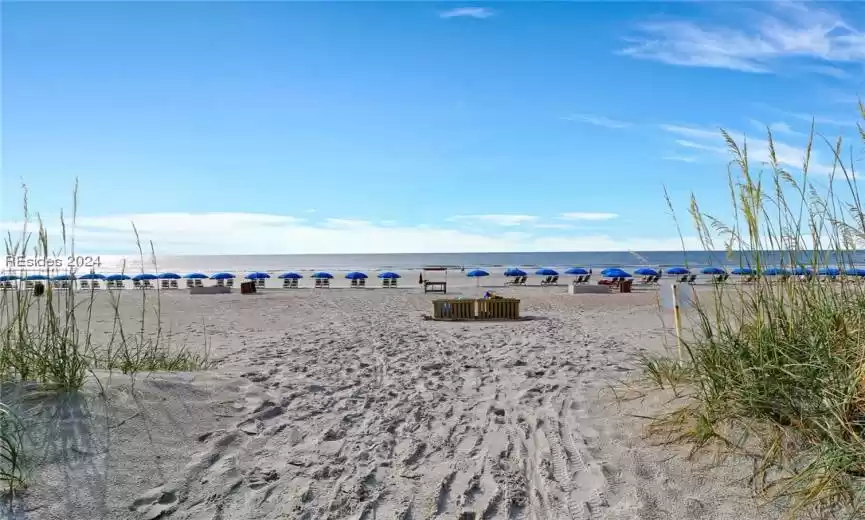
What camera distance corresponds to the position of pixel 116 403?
3.55 meters

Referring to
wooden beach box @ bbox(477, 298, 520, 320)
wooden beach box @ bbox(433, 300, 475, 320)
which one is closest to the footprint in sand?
wooden beach box @ bbox(433, 300, 475, 320)

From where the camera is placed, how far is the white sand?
109 inches

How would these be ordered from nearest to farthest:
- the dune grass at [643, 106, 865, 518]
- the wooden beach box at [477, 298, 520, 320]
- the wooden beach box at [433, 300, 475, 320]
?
1. the dune grass at [643, 106, 865, 518]
2. the wooden beach box at [433, 300, 475, 320]
3. the wooden beach box at [477, 298, 520, 320]

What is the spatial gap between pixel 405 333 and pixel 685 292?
6175 millimetres

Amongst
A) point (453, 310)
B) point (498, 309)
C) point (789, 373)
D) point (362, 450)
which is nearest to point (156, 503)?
point (362, 450)

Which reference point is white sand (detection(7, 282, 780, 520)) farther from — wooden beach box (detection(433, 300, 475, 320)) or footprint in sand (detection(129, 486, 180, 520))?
wooden beach box (detection(433, 300, 475, 320))

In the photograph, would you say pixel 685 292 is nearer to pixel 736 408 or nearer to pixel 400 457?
pixel 736 408

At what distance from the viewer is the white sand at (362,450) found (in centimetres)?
278

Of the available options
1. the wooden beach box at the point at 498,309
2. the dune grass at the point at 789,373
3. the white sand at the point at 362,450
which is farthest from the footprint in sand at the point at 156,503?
the wooden beach box at the point at 498,309

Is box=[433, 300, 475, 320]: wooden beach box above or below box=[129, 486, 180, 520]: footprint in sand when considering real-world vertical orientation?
above

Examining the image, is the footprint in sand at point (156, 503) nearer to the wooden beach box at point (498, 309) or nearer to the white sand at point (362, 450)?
the white sand at point (362, 450)

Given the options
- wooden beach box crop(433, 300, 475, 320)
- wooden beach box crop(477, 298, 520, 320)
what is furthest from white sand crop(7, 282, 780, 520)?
wooden beach box crop(477, 298, 520, 320)

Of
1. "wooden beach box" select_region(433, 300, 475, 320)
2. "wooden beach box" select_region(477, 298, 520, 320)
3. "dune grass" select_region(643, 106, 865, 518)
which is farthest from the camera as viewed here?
"wooden beach box" select_region(477, 298, 520, 320)

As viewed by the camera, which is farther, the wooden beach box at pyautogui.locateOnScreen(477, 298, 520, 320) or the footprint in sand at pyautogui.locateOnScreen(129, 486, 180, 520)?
the wooden beach box at pyautogui.locateOnScreen(477, 298, 520, 320)
